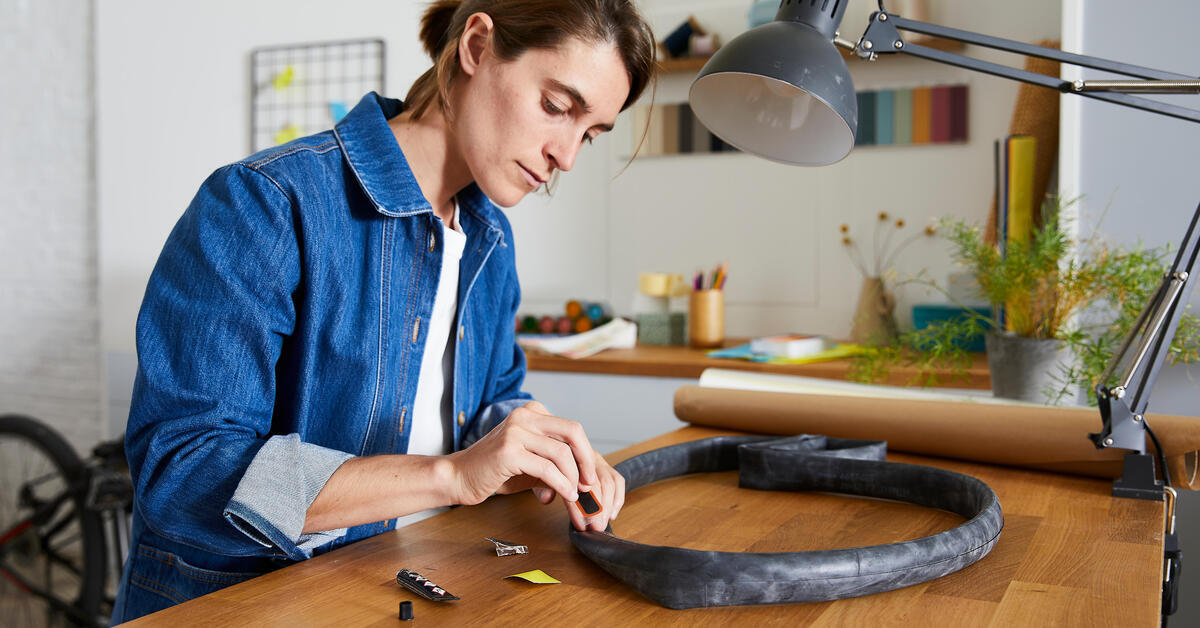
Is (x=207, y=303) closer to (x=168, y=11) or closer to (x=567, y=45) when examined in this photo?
(x=567, y=45)

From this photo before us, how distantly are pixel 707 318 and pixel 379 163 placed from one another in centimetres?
174

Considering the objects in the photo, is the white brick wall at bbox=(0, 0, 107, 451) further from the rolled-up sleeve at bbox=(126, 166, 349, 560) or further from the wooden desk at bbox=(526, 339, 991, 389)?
the rolled-up sleeve at bbox=(126, 166, 349, 560)

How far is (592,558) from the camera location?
794mm

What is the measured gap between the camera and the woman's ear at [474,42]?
3.86 ft

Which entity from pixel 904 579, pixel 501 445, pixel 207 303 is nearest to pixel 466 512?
pixel 501 445

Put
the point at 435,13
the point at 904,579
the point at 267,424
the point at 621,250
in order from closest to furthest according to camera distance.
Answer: the point at 904,579
the point at 267,424
the point at 435,13
the point at 621,250

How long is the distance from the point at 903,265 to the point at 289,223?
2.19 metres

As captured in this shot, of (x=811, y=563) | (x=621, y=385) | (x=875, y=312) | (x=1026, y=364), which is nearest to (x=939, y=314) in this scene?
(x=875, y=312)

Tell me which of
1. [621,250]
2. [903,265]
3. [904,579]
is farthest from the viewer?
[621,250]

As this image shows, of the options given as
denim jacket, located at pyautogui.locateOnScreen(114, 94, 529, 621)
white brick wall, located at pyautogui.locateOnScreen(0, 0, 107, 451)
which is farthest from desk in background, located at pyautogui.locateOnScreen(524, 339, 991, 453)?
white brick wall, located at pyautogui.locateOnScreen(0, 0, 107, 451)

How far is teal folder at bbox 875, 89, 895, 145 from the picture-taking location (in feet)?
9.11

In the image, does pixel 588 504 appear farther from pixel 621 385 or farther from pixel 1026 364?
pixel 621 385

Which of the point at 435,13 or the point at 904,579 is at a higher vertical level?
the point at 435,13

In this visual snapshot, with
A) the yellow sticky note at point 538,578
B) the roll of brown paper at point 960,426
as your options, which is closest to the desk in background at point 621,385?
the roll of brown paper at point 960,426
